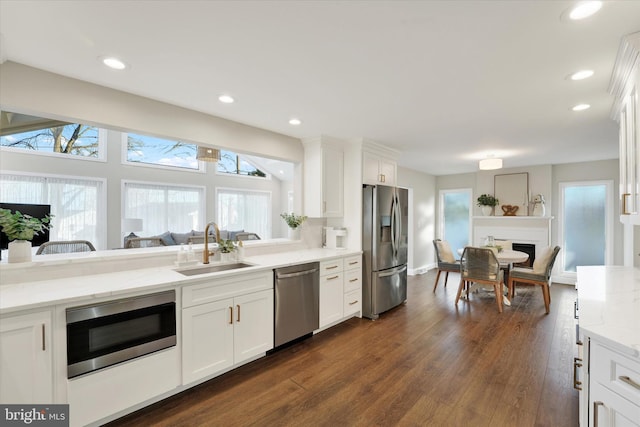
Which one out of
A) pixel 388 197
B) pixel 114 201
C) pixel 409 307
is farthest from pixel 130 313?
pixel 114 201

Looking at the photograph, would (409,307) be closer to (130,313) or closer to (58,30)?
(130,313)

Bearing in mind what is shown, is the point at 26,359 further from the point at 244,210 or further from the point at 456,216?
the point at 456,216

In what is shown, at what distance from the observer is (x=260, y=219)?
882 cm

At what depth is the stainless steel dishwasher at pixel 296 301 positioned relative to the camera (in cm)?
280

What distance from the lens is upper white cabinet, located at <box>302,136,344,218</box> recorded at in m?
3.77

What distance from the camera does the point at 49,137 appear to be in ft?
17.2

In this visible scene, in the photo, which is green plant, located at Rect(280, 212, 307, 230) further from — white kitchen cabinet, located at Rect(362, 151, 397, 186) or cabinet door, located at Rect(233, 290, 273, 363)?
cabinet door, located at Rect(233, 290, 273, 363)

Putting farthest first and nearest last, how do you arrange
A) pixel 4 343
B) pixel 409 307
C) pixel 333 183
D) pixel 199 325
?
pixel 409 307, pixel 333 183, pixel 199 325, pixel 4 343

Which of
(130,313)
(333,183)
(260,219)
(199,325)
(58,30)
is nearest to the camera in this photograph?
(58,30)

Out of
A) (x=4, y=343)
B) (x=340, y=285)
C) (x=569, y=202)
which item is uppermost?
(x=569, y=202)

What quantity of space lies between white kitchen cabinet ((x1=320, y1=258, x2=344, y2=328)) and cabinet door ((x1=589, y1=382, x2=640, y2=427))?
91.2 inches

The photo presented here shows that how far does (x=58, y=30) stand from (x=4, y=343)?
175 cm

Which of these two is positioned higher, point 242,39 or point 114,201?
point 242,39

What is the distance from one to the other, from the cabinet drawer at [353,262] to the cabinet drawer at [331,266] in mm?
87
